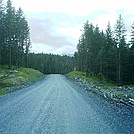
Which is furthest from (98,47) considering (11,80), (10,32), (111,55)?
(11,80)

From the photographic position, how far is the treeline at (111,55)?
172ft

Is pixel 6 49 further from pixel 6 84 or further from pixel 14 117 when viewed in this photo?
pixel 14 117

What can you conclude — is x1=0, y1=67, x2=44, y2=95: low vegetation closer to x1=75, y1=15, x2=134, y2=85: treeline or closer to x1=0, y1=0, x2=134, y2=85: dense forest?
x1=0, y1=0, x2=134, y2=85: dense forest

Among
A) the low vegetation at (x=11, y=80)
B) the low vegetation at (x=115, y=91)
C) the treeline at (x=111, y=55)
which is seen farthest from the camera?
the treeline at (x=111, y=55)

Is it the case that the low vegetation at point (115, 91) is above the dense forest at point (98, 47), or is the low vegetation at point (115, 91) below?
below

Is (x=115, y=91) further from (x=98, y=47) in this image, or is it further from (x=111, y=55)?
(x=98, y=47)

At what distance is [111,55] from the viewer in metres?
58.1

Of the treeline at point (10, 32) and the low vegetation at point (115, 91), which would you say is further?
the treeline at point (10, 32)

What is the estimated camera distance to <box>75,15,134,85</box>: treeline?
52438mm

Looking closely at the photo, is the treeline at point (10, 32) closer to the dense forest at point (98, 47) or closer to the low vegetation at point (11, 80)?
the dense forest at point (98, 47)

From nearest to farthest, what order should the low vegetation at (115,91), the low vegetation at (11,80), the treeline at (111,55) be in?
the low vegetation at (115,91), the low vegetation at (11,80), the treeline at (111,55)

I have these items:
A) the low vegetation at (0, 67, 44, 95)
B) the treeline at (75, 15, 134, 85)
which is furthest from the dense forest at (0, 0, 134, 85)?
the low vegetation at (0, 67, 44, 95)

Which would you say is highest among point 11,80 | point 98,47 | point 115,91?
point 98,47

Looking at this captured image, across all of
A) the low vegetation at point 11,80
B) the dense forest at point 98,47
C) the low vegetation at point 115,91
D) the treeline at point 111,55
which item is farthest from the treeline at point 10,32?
the low vegetation at point 115,91
